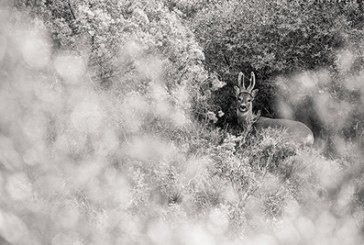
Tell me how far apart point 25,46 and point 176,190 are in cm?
248

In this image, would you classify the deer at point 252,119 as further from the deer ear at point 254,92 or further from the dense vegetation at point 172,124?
the dense vegetation at point 172,124

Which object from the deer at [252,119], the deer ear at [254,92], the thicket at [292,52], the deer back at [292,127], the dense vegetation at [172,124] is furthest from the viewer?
the deer ear at [254,92]

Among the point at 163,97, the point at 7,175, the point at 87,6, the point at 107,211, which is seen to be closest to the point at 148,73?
the point at 163,97

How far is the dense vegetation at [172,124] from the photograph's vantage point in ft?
15.9

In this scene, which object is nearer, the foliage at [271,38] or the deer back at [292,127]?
the deer back at [292,127]

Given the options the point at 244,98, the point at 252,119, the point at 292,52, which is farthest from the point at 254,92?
the point at 292,52

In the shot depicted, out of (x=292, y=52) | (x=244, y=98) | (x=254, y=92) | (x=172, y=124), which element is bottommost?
(x=172, y=124)

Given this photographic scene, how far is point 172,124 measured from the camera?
7352 mm

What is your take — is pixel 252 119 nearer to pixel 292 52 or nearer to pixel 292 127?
pixel 292 127

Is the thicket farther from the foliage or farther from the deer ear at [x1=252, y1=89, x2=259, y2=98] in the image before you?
the deer ear at [x1=252, y1=89, x2=259, y2=98]

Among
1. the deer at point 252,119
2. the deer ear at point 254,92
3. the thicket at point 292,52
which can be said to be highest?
the thicket at point 292,52

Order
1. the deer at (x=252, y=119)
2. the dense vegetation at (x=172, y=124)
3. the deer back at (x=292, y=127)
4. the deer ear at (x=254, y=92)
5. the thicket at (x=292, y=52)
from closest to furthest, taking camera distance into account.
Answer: the dense vegetation at (x=172, y=124), the deer back at (x=292, y=127), the deer at (x=252, y=119), the thicket at (x=292, y=52), the deer ear at (x=254, y=92)

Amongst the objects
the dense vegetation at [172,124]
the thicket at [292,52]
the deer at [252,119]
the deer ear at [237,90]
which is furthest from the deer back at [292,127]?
the deer ear at [237,90]

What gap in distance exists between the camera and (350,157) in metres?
7.10
